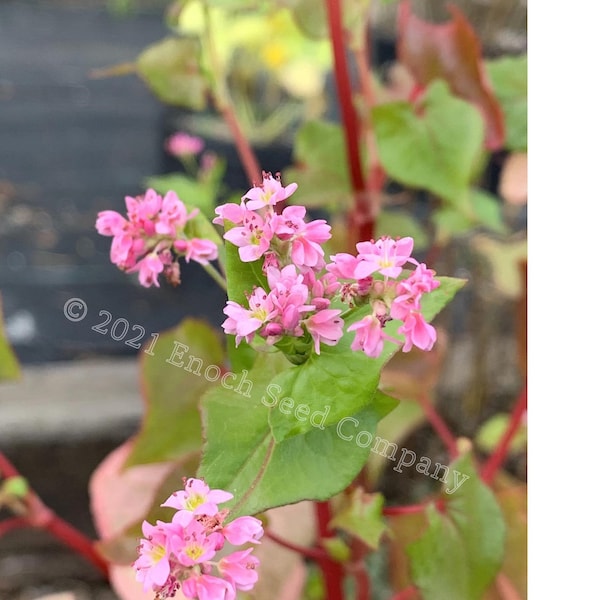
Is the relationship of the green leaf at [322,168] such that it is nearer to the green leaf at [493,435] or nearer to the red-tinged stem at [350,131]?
the red-tinged stem at [350,131]

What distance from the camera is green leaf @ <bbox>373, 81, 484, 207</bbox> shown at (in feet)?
1.24

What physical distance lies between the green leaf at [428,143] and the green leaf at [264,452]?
20 cm

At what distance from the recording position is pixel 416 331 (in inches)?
7.5

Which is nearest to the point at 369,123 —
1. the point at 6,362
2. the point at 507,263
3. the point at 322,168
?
the point at 322,168

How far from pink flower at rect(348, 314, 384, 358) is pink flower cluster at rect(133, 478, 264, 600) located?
0.05m

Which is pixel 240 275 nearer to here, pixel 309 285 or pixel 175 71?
pixel 309 285

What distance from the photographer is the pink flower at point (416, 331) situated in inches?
7.4

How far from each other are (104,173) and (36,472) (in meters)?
0.51

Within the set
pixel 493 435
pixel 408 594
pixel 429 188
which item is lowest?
pixel 408 594

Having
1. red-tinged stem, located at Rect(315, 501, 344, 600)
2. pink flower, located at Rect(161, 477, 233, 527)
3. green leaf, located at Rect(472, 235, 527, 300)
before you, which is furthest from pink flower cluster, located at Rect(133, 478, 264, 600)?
green leaf, located at Rect(472, 235, 527, 300)

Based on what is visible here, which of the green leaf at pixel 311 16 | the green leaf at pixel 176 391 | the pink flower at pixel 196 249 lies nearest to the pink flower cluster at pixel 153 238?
the pink flower at pixel 196 249

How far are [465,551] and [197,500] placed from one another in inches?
6.5

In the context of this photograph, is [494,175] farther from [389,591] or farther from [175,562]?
[175,562]
